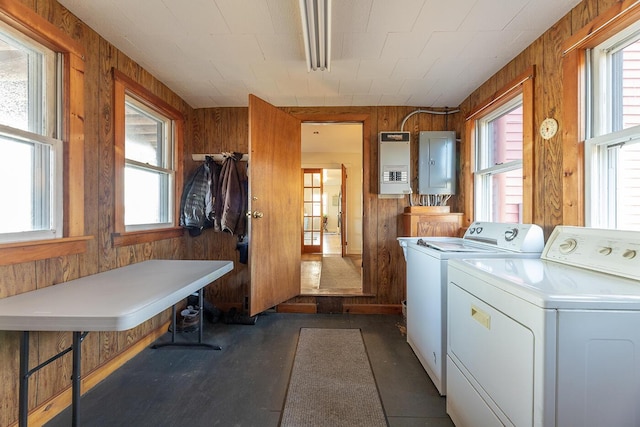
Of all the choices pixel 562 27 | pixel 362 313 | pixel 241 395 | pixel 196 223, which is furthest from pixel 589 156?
pixel 196 223

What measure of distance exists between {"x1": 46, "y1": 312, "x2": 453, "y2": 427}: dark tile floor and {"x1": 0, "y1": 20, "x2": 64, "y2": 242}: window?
1.02 metres

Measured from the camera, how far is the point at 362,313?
2793 millimetres

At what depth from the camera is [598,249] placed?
115cm

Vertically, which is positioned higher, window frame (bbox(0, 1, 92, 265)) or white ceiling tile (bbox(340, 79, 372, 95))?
white ceiling tile (bbox(340, 79, 372, 95))

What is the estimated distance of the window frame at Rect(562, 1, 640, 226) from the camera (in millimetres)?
1410

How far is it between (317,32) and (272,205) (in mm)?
1420

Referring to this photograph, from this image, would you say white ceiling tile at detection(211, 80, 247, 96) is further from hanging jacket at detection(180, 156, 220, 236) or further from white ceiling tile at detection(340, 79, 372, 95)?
white ceiling tile at detection(340, 79, 372, 95)

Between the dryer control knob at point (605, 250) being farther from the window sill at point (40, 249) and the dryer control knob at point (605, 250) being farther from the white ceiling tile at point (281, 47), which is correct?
the window sill at point (40, 249)

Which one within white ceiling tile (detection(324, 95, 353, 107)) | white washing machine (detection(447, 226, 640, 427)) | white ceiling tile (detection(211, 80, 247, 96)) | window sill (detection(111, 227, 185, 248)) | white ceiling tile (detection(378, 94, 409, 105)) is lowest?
white washing machine (detection(447, 226, 640, 427))

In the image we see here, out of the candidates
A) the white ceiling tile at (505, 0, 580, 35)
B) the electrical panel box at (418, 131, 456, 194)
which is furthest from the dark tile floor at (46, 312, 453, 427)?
the white ceiling tile at (505, 0, 580, 35)

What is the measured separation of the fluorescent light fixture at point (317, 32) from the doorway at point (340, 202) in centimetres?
167

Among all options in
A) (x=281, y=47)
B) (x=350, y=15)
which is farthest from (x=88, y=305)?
(x=350, y=15)

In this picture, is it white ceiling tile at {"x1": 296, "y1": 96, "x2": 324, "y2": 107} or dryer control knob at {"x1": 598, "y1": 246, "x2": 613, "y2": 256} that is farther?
white ceiling tile at {"x1": 296, "y1": 96, "x2": 324, "y2": 107}

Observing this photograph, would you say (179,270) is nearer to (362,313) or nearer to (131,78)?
(131,78)
